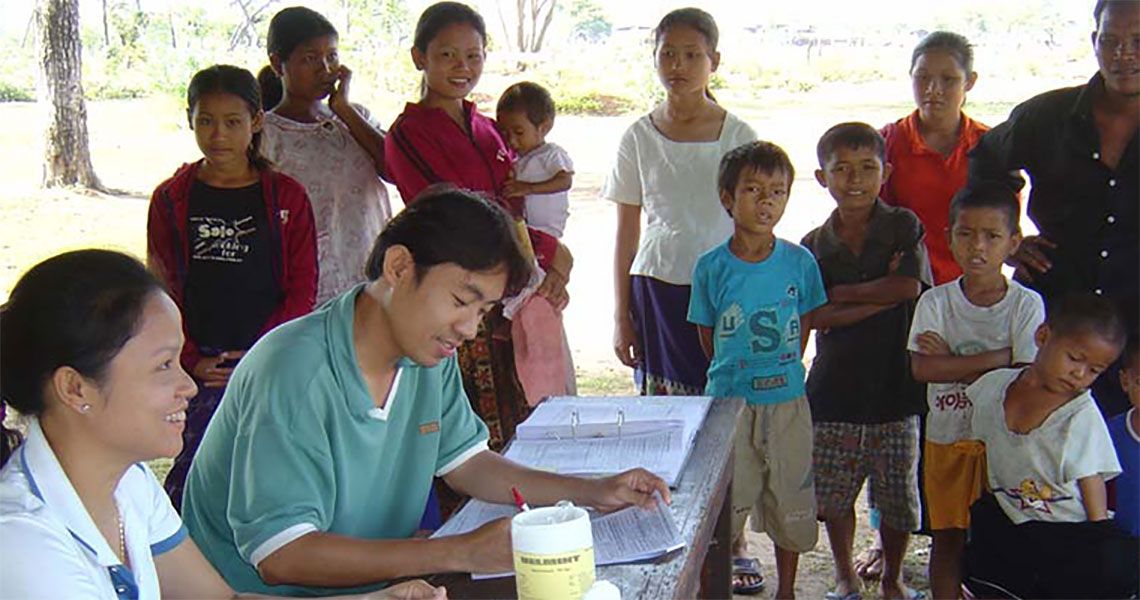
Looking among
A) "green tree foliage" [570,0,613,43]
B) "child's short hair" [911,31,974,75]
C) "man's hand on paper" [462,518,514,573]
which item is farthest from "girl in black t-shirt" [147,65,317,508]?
"green tree foliage" [570,0,613,43]

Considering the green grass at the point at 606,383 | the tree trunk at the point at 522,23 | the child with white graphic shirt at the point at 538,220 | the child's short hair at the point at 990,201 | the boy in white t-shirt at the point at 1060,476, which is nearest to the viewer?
the boy in white t-shirt at the point at 1060,476

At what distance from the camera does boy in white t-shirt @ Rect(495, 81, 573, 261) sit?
3.38 meters

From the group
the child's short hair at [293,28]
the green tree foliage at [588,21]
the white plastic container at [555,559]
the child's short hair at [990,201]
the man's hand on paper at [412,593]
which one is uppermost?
the green tree foliage at [588,21]

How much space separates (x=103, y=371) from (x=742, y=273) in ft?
6.05

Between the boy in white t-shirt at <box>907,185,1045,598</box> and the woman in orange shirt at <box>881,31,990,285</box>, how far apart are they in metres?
0.31

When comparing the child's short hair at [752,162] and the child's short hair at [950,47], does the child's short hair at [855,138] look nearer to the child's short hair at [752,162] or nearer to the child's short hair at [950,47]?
the child's short hair at [752,162]

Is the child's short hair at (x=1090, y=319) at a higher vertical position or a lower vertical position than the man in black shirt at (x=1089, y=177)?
lower

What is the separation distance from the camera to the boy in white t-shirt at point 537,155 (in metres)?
3.38

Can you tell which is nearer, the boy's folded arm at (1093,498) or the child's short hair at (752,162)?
the boy's folded arm at (1093,498)

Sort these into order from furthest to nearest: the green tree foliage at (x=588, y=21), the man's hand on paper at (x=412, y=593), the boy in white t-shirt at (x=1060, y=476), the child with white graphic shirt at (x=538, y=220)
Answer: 1. the green tree foliage at (x=588, y=21)
2. the child with white graphic shirt at (x=538, y=220)
3. the boy in white t-shirt at (x=1060, y=476)
4. the man's hand on paper at (x=412, y=593)

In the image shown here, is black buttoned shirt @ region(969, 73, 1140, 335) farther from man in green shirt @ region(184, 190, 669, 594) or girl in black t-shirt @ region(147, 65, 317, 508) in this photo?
girl in black t-shirt @ region(147, 65, 317, 508)

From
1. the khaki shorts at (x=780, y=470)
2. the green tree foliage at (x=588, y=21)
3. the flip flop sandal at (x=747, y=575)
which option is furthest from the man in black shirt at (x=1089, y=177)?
the green tree foliage at (x=588, y=21)

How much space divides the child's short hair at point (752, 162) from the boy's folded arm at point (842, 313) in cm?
35

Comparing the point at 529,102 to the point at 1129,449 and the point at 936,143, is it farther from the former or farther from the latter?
the point at 1129,449
